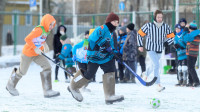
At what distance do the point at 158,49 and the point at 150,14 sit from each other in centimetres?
623

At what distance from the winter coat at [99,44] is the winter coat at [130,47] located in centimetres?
406

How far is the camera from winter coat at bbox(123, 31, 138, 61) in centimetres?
1088

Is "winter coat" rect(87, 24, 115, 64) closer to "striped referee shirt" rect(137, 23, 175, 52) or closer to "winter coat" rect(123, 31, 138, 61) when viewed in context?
"striped referee shirt" rect(137, 23, 175, 52)

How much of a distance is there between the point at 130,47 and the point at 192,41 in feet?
6.00

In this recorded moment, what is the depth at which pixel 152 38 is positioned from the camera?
888 centimetres

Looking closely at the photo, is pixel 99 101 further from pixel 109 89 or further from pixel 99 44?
pixel 99 44

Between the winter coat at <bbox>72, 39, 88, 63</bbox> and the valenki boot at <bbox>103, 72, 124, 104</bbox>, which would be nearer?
the valenki boot at <bbox>103, 72, 124, 104</bbox>

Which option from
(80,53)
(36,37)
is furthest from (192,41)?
(36,37)

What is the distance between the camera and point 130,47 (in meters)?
11.0

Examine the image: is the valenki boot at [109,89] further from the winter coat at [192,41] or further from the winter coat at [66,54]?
the winter coat at [66,54]

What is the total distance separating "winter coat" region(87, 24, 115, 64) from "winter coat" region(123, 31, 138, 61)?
4059 millimetres

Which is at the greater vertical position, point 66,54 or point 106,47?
point 106,47

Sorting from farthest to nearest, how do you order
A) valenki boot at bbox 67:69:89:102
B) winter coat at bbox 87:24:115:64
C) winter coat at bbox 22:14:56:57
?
1. winter coat at bbox 22:14:56:57
2. valenki boot at bbox 67:69:89:102
3. winter coat at bbox 87:24:115:64

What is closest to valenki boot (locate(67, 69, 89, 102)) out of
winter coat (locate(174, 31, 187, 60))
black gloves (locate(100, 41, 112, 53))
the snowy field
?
the snowy field
